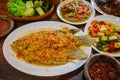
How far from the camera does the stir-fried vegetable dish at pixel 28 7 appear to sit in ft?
5.79

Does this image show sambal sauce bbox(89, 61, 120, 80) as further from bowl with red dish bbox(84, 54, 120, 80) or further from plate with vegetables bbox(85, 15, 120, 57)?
plate with vegetables bbox(85, 15, 120, 57)

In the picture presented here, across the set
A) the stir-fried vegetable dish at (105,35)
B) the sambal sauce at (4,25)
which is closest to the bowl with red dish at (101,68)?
the stir-fried vegetable dish at (105,35)

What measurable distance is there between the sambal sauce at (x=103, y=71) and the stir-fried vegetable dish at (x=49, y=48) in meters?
0.16

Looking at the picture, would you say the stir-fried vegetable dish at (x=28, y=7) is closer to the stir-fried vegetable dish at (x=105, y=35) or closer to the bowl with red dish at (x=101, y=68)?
the stir-fried vegetable dish at (x=105, y=35)

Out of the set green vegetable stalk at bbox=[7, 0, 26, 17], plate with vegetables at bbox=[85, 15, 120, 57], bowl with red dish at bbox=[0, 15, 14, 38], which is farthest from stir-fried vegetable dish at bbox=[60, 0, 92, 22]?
bowl with red dish at bbox=[0, 15, 14, 38]

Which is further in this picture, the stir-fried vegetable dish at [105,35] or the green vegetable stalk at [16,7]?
the green vegetable stalk at [16,7]

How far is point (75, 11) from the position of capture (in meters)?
1.89

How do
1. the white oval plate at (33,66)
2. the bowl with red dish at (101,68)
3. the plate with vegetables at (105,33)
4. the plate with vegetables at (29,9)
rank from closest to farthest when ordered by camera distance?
the bowl with red dish at (101,68) < the white oval plate at (33,66) < the plate with vegetables at (105,33) < the plate with vegetables at (29,9)

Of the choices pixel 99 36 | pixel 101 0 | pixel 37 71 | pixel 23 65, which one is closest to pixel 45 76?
pixel 37 71

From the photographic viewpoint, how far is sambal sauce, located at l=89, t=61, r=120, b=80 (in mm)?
1215

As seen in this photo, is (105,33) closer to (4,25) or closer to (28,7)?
(28,7)

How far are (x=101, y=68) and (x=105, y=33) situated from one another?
507 mm

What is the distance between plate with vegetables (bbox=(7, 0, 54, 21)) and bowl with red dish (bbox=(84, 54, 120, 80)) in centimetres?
76

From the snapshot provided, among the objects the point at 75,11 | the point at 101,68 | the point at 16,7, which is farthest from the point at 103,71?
the point at 16,7
